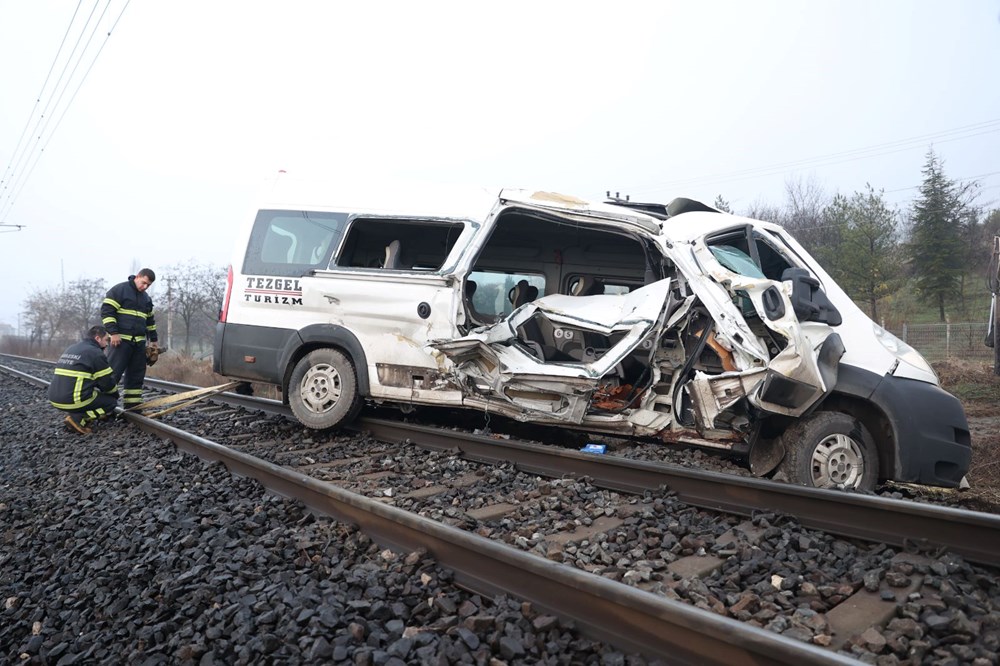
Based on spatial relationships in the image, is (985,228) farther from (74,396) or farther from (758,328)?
(74,396)

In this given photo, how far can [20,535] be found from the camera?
3.96 m

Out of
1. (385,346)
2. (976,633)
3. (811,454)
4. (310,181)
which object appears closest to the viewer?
(976,633)

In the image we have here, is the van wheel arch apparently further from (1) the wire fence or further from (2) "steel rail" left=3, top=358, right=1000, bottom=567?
(1) the wire fence

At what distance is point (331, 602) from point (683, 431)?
346 cm

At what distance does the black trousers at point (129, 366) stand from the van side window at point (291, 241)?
9.34 ft

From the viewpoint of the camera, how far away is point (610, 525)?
3.77m

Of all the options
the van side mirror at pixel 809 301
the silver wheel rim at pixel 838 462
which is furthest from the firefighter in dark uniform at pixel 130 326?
the silver wheel rim at pixel 838 462

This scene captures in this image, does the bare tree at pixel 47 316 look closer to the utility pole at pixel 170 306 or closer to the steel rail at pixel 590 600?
the utility pole at pixel 170 306

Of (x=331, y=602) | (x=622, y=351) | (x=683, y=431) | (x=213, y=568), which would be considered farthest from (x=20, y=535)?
(x=683, y=431)

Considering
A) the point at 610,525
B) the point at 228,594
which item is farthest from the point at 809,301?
the point at 228,594

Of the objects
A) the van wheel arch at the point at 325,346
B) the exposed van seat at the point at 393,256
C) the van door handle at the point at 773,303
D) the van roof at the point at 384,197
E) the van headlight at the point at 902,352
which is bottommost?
the van wheel arch at the point at 325,346

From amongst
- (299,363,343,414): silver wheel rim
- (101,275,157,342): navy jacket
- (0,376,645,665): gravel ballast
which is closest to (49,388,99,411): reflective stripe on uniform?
(101,275,157,342): navy jacket

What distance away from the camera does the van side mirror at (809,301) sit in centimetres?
466

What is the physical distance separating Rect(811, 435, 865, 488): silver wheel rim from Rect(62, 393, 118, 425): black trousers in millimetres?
7894
